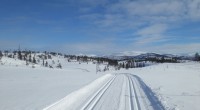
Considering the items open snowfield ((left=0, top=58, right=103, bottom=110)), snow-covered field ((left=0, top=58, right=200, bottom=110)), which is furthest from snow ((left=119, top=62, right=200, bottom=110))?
open snowfield ((left=0, top=58, right=103, bottom=110))

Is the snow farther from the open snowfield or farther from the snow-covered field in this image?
the open snowfield

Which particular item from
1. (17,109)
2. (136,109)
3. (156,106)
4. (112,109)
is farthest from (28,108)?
(156,106)

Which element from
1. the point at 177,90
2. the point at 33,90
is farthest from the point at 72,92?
the point at 177,90

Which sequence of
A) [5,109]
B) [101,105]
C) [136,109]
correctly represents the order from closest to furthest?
1. [5,109]
2. [136,109]
3. [101,105]

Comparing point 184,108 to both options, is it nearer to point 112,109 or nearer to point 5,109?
point 112,109

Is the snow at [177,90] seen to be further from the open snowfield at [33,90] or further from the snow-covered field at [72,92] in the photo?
the open snowfield at [33,90]

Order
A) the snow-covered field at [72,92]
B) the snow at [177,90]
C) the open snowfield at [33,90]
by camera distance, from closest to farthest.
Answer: the open snowfield at [33,90]
the snow-covered field at [72,92]
the snow at [177,90]

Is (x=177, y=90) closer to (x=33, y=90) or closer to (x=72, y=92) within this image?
(x=72, y=92)

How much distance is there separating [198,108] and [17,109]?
9.13 m

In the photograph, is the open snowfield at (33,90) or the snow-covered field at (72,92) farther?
the snow-covered field at (72,92)

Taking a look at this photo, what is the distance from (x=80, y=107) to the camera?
14.2m

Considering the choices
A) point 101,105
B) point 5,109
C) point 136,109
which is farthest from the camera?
point 101,105

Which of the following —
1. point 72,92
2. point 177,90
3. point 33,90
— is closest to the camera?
point 72,92

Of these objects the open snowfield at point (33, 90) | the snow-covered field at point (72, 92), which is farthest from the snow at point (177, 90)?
the open snowfield at point (33, 90)
